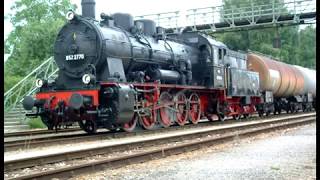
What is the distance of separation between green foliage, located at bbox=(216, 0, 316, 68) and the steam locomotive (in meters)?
18.3

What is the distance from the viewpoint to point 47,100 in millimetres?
13617

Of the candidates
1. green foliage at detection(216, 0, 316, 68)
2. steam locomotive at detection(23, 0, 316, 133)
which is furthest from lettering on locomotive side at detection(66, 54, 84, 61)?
green foliage at detection(216, 0, 316, 68)

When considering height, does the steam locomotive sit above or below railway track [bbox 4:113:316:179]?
above

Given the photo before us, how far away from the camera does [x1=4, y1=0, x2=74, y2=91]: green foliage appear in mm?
23228

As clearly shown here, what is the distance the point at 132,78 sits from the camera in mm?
15312

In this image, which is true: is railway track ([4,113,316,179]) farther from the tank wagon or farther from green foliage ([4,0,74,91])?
the tank wagon

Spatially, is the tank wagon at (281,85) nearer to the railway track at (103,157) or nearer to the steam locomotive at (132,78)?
the steam locomotive at (132,78)

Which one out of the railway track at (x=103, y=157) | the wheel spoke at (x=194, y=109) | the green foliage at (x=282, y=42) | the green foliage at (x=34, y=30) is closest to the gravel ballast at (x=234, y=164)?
the railway track at (x=103, y=157)

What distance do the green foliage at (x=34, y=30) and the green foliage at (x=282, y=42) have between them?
51.3ft

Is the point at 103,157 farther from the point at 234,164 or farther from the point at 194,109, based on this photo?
the point at 194,109

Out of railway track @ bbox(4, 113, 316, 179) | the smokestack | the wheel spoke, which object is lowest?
railway track @ bbox(4, 113, 316, 179)

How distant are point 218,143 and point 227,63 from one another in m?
9.28

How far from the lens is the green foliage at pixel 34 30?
76.2ft

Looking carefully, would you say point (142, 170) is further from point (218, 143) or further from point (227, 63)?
point (227, 63)
